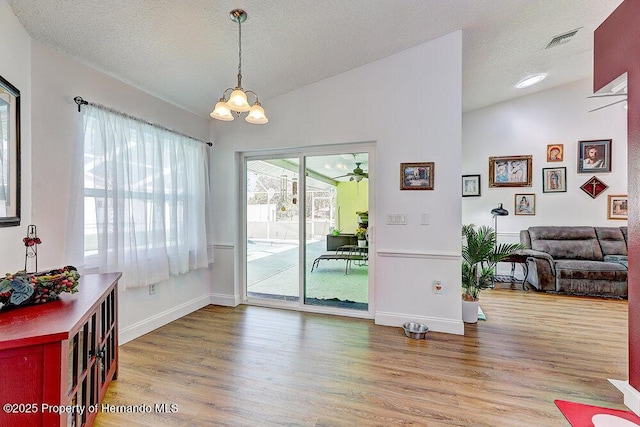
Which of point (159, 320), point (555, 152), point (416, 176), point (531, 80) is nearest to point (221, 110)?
point (416, 176)

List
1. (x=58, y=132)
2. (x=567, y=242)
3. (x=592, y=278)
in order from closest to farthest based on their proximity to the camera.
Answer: (x=58, y=132)
(x=592, y=278)
(x=567, y=242)

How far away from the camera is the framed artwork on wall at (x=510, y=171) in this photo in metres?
5.53

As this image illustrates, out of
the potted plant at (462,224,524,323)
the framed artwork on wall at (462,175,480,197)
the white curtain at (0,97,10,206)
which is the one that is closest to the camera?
the white curtain at (0,97,10,206)

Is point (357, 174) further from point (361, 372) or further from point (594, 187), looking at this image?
point (594, 187)

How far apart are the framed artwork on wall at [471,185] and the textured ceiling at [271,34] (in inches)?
92.0

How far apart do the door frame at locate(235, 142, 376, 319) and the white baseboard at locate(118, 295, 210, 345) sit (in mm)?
526

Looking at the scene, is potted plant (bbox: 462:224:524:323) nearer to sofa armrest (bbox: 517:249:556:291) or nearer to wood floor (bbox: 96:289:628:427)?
wood floor (bbox: 96:289:628:427)

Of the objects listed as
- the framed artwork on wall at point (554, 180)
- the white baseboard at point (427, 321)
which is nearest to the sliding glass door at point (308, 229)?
the white baseboard at point (427, 321)

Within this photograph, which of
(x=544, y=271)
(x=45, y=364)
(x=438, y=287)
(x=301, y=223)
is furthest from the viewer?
(x=544, y=271)

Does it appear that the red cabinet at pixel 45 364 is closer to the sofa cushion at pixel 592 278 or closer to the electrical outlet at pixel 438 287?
the electrical outlet at pixel 438 287

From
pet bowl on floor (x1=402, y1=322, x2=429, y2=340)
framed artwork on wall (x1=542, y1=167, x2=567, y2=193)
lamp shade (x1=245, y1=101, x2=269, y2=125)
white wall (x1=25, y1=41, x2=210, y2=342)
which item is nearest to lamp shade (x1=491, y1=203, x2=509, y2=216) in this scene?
framed artwork on wall (x1=542, y1=167, x2=567, y2=193)

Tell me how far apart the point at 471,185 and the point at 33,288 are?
6.23m

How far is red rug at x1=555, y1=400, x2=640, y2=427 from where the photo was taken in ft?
5.33

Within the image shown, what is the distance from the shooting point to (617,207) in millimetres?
5148
